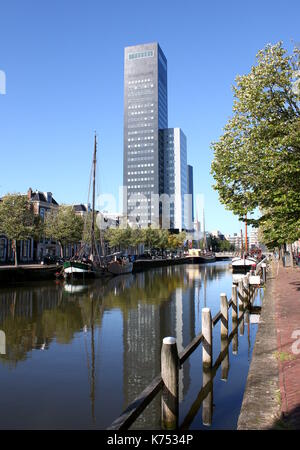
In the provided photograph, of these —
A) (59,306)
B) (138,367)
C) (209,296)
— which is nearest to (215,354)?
(138,367)

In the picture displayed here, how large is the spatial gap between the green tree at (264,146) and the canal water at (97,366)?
653cm

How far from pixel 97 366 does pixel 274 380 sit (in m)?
6.67

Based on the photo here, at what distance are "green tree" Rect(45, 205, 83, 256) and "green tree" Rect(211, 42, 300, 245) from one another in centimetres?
4233

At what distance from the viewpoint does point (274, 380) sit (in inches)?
310

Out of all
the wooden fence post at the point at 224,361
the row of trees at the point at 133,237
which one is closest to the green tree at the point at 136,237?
the row of trees at the point at 133,237

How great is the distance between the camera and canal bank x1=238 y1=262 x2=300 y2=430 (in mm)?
6062

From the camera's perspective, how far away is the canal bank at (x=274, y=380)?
606 centimetres

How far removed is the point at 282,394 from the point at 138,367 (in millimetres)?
6357

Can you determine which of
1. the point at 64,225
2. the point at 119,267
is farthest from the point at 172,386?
the point at 119,267

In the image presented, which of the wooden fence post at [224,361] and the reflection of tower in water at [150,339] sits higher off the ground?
the wooden fence post at [224,361]

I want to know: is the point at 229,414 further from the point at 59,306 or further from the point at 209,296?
the point at 209,296

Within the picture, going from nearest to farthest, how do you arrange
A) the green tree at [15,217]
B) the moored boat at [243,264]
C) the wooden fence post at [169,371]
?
the wooden fence post at [169,371]
the green tree at [15,217]
the moored boat at [243,264]

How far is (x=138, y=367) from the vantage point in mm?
12305

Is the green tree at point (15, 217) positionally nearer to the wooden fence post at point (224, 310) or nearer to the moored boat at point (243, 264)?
the moored boat at point (243, 264)
